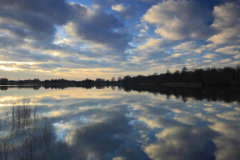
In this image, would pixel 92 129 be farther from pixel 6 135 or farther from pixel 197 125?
pixel 197 125

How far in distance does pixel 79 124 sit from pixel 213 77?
91723 mm

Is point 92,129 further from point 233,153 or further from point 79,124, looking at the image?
point 233,153

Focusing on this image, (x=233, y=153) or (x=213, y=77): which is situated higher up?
(x=213, y=77)

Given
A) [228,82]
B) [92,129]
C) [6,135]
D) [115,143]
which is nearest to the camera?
[115,143]

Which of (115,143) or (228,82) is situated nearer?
(115,143)

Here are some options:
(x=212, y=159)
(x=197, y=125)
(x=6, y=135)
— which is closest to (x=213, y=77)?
(x=197, y=125)

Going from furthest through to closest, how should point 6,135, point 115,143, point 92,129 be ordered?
point 92,129
point 6,135
point 115,143

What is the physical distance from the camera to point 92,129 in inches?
396

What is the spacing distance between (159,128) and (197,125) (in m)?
3.49

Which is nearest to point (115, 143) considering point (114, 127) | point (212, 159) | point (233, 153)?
point (114, 127)

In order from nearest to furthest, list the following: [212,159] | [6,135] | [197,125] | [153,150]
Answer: [212,159] → [153,150] → [6,135] → [197,125]

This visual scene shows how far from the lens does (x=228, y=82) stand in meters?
76.2

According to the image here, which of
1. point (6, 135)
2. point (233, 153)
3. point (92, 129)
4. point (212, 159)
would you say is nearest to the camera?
point (212, 159)

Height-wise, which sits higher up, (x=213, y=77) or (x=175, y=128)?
(x=213, y=77)
